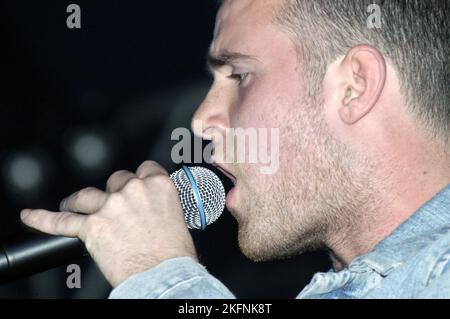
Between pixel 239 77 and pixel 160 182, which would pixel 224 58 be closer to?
pixel 239 77

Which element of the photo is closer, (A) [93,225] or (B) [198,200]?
(A) [93,225]

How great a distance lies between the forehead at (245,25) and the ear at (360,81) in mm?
173

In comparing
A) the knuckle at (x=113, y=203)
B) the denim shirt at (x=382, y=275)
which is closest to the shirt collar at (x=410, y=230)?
the denim shirt at (x=382, y=275)

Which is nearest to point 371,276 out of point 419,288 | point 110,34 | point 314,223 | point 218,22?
point 419,288

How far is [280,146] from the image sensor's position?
1.04 meters

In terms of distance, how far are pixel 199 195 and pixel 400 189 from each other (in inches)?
14.4

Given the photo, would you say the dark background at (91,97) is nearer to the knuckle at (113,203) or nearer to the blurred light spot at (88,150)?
the blurred light spot at (88,150)

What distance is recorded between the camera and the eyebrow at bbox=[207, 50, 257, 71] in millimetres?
1076

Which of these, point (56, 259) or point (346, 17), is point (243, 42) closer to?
point (346, 17)

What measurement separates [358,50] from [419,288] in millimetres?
455

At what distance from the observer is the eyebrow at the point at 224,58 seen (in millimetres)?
1076

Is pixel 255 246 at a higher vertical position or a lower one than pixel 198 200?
lower

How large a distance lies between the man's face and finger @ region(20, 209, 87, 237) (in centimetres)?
32

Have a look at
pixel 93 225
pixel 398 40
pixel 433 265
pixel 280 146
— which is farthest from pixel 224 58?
pixel 433 265
